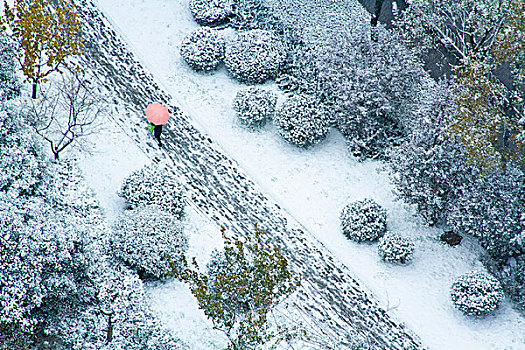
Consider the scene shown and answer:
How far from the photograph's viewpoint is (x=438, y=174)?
57.3 feet

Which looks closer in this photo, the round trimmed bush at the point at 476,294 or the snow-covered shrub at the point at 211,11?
the round trimmed bush at the point at 476,294

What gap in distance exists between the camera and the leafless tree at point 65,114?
17.9m

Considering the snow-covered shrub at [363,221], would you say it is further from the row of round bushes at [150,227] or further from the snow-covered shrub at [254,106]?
the row of round bushes at [150,227]

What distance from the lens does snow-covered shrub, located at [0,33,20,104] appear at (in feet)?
61.9

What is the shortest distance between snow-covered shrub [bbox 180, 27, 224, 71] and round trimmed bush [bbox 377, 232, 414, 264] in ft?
30.3

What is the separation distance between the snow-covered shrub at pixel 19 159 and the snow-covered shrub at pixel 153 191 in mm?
2393

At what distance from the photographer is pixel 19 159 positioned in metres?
16.1

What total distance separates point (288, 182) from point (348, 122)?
2.85 meters

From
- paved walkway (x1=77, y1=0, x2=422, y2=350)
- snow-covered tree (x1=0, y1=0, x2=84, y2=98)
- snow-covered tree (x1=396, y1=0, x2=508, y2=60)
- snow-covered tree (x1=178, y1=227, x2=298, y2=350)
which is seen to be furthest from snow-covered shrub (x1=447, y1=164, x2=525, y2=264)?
snow-covered tree (x1=0, y1=0, x2=84, y2=98)

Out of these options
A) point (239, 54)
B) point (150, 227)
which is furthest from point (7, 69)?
point (239, 54)

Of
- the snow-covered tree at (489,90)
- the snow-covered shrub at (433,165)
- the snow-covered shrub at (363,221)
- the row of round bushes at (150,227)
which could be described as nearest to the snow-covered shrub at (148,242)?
the row of round bushes at (150,227)

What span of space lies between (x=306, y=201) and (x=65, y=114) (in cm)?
832

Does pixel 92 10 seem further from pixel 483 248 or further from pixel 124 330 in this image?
pixel 483 248

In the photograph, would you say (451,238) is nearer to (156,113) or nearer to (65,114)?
(156,113)
